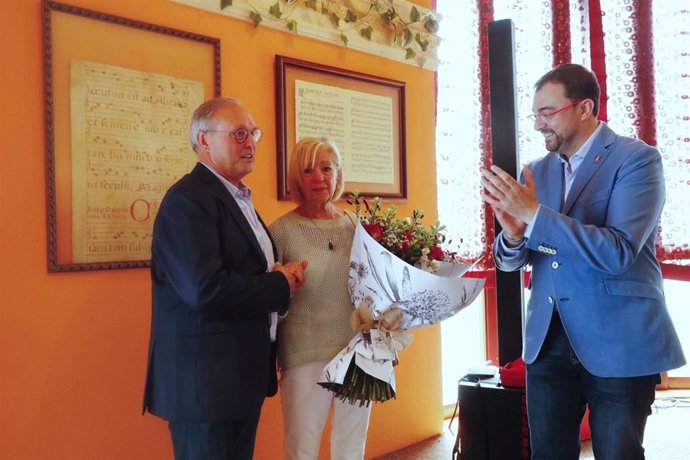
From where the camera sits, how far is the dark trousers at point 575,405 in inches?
67.7

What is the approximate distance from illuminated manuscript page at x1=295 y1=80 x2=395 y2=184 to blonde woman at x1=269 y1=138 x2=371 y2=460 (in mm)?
698

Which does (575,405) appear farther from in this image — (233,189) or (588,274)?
(233,189)

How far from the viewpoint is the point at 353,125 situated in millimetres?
3145

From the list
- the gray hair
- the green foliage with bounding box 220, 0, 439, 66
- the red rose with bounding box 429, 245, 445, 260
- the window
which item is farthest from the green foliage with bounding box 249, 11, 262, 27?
the window

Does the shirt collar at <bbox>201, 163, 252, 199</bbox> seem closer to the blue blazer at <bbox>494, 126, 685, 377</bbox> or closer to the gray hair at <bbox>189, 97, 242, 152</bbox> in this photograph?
the gray hair at <bbox>189, 97, 242, 152</bbox>

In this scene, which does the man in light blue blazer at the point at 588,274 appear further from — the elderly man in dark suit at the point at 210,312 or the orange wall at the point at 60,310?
the orange wall at the point at 60,310

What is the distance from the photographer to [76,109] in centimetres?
217

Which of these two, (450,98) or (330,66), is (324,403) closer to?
(330,66)

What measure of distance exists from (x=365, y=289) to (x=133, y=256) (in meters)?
0.90

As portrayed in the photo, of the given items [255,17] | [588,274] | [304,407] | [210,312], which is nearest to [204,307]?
[210,312]

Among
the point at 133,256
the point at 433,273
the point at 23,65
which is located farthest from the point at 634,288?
the point at 23,65

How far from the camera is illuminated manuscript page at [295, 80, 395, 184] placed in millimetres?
2945

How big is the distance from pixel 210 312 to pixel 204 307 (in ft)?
0.11

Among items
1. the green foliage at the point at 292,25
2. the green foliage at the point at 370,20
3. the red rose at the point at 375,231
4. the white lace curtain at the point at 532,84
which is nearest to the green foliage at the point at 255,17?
the green foliage at the point at 370,20
